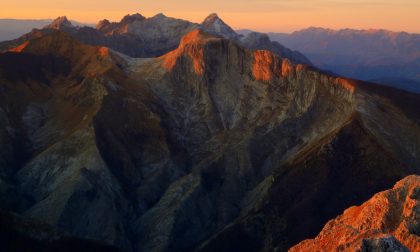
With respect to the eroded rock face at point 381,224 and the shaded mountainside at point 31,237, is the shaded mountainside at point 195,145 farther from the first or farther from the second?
the eroded rock face at point 381,224

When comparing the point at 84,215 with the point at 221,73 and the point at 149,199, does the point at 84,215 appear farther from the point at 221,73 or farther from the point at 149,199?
the point at 221,73

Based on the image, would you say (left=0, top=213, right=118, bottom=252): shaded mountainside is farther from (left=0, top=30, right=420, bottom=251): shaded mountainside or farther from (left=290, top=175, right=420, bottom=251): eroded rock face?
(left=290, top=175, right=420, bottom=251): eroded rock face

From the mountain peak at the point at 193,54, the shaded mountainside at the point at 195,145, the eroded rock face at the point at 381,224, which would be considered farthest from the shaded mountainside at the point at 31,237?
the mountain peak at the point at 193,54

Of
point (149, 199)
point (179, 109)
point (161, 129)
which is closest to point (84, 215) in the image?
point (149, 199)

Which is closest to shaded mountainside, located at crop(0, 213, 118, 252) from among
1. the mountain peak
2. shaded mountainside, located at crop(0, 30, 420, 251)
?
shaded mountainside, located at crop(0, 30, 420, 251)

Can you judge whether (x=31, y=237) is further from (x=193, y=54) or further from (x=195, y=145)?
(x=193, y=54)

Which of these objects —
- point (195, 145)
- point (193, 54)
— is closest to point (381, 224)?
point (195, 145)
